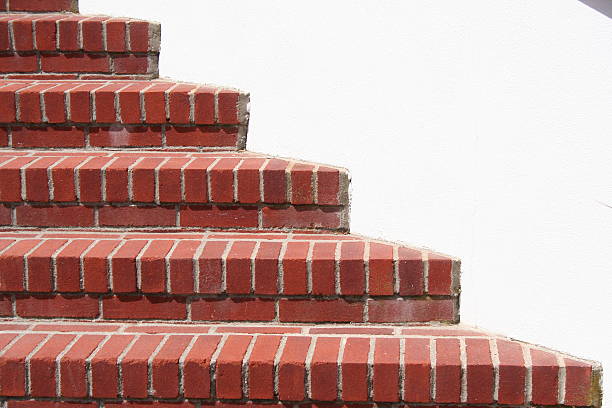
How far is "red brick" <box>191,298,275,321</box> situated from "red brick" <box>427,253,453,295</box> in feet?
1.58

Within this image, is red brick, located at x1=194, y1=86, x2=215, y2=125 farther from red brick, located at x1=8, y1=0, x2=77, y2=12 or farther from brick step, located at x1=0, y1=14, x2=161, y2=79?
red brick, located at x1=8, y1=0, x2=77, y2=12

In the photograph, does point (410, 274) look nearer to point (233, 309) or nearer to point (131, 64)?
point (233, 309)

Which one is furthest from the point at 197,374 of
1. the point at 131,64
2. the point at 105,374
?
the point at 131,64

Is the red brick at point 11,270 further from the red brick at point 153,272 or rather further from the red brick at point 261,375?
the red brick at point 261,375

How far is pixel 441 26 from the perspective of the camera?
237 cm

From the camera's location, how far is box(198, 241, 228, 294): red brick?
236 cm

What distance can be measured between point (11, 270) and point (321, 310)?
942 mm

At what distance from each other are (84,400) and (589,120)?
162cm

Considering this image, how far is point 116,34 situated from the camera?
287 centimetres

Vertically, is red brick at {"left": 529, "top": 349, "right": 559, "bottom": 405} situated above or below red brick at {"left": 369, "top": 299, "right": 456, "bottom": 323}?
below

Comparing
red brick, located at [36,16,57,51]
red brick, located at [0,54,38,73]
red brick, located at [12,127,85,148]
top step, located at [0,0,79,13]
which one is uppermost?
top step, located at [0,0,79,13]

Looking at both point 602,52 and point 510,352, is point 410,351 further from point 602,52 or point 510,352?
point 602,52

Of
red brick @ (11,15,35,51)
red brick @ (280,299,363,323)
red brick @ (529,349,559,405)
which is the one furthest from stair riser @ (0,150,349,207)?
red brick @ (529,349,559,405)

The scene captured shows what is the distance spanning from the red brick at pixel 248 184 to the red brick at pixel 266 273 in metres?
0.21
